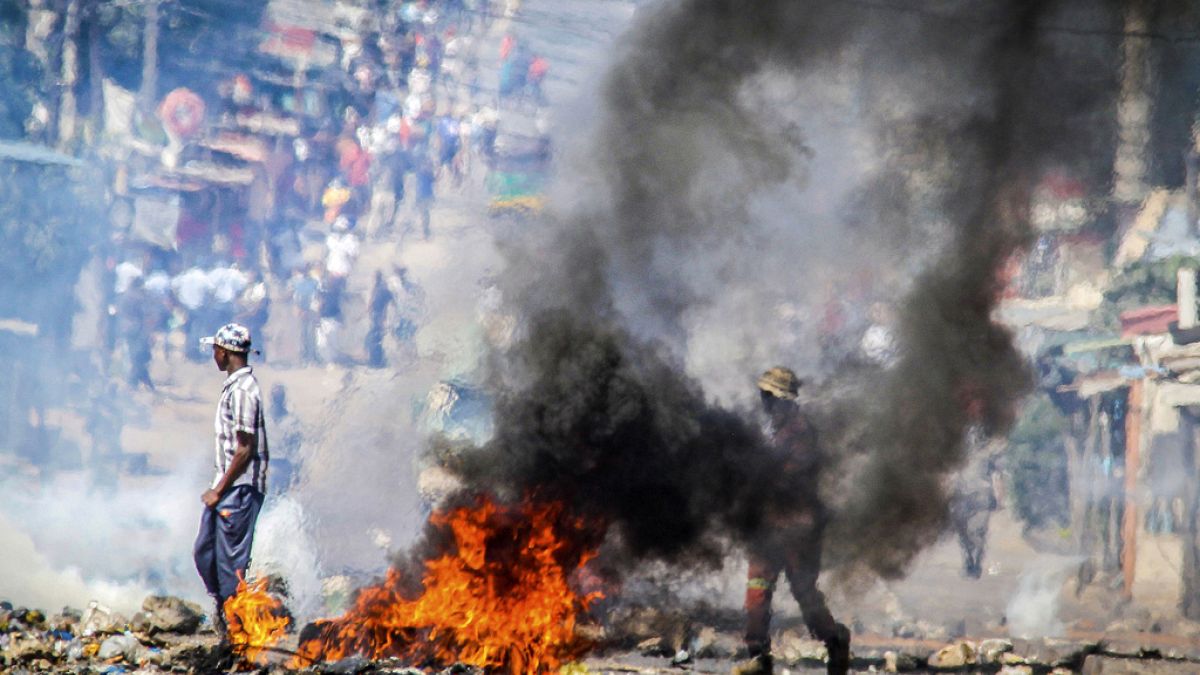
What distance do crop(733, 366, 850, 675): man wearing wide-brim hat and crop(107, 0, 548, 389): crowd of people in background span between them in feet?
29.5

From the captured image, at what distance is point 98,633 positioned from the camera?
736 cm

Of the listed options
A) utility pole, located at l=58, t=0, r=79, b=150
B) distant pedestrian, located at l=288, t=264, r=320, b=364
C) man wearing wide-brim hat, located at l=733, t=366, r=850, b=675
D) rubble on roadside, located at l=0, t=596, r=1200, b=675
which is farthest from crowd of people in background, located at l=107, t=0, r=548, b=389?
man wearing wide-brim hat, located at l=733, t=366, r=850, b=675

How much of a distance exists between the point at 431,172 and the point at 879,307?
336 inches

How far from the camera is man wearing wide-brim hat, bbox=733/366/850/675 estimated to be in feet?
24.4

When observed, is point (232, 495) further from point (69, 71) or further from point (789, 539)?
point (69, 71)

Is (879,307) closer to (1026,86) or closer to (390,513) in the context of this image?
(1026,86)

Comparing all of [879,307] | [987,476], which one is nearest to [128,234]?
[879,307]

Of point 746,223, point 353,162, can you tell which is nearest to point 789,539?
point 746,223

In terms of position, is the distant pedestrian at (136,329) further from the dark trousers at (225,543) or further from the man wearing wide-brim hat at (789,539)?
the man wearing wide-brim hat at (789,539)

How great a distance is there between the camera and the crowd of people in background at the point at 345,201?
53.5 feet

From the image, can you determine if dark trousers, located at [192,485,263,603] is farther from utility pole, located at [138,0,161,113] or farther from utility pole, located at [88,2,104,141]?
utility pole, located at [138,0,161,113]

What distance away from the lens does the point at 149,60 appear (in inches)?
715

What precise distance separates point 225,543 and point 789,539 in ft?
10.7

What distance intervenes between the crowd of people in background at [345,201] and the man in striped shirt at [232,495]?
9.06 m
